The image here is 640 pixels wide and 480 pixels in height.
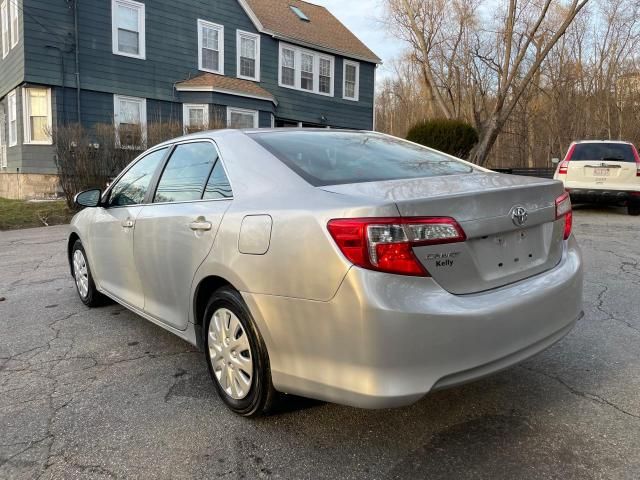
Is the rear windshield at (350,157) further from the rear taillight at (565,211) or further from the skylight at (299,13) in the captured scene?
the skylight at (299,13)

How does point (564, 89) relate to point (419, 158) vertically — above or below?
above

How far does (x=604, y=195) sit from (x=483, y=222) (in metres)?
10.2

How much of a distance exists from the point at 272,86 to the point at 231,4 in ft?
10.7

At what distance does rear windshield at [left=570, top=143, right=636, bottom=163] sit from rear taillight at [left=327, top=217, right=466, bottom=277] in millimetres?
10610

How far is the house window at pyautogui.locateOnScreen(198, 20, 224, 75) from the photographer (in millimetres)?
18812

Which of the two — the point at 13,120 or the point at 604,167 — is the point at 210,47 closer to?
the point at 13,120

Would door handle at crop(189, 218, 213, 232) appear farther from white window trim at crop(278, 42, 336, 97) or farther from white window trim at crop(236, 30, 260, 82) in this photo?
white window trim at crop(278, 42, 336, 97)

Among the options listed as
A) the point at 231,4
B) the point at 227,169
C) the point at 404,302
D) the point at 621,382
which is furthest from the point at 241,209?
the point at 231,4

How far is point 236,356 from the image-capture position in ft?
9.25

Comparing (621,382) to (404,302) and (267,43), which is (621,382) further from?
(267,43)

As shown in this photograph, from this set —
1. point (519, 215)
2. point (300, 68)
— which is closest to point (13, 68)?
point (300, 68)

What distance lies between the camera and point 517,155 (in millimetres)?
36625

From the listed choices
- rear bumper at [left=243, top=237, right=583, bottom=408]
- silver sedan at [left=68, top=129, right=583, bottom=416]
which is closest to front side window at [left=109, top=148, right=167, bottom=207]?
silver sedan at [left=68, top=129, right=583, bottom=416]

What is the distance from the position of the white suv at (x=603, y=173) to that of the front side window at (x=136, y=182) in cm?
946
